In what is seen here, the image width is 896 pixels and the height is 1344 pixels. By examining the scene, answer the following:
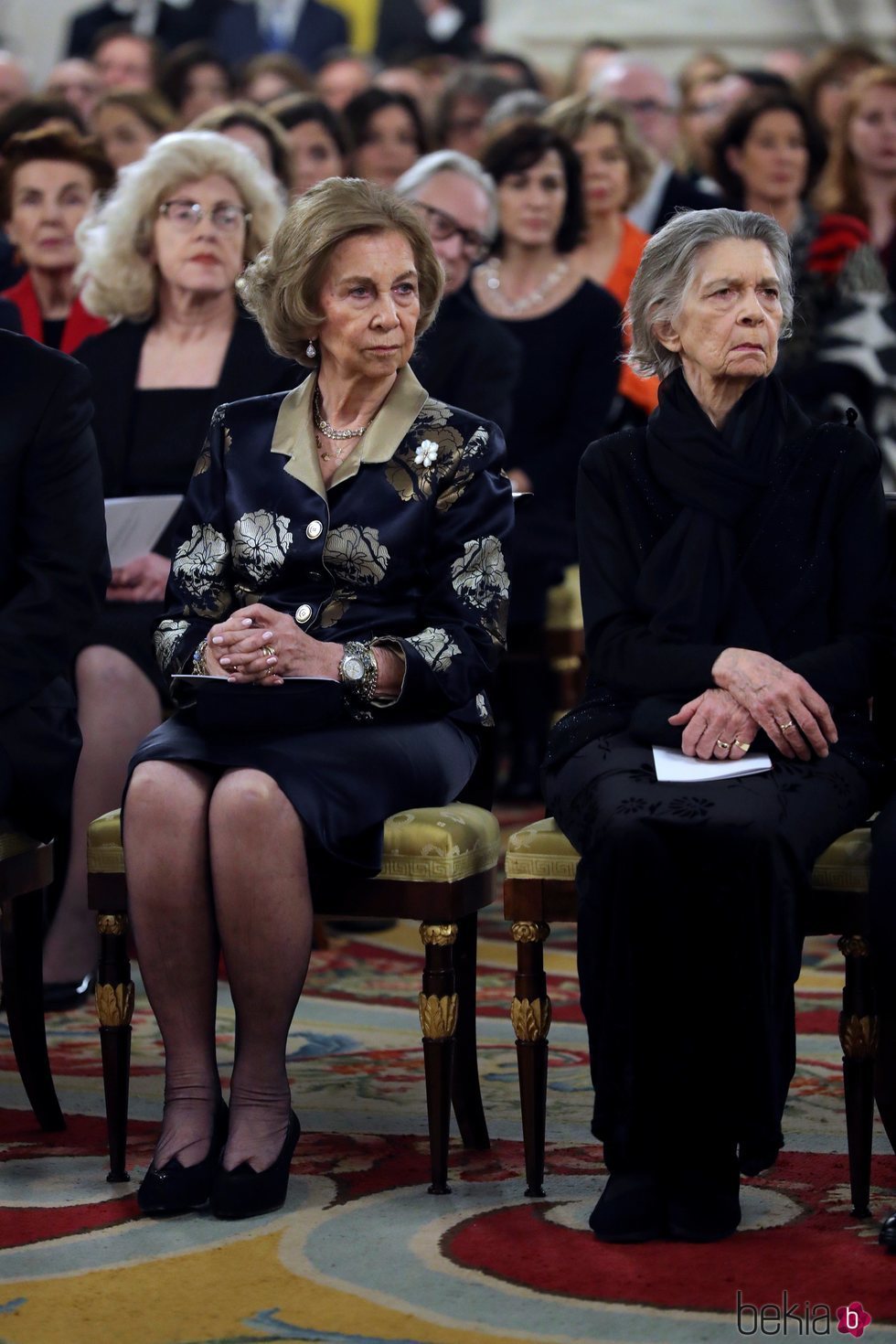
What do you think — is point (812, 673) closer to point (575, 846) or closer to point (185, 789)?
point (575, 846)

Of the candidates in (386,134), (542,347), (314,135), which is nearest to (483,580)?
(542,347)

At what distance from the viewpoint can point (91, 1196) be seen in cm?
291

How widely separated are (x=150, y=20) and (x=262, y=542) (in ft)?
24.3

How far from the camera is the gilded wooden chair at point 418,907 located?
2.95 meters

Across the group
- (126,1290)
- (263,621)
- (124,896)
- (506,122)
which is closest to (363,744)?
(263,621)

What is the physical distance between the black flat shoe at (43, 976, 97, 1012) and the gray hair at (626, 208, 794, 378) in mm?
1618

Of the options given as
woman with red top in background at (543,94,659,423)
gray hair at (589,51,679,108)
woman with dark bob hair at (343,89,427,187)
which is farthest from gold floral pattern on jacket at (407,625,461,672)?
gray hair at (589,51,679,108)

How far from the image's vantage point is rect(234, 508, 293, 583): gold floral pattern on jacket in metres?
3.14

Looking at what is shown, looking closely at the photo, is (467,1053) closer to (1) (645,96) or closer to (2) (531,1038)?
(2) (531,1038)

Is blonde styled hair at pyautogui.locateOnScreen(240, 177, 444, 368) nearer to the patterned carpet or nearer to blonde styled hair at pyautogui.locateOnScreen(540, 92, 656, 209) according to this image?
the patterned carpet

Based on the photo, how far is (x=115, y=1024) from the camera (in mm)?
3049

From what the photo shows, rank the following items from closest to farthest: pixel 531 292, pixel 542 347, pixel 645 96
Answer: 1. pixel 542 347
2. pixel 531 292
3. pixel 645 96

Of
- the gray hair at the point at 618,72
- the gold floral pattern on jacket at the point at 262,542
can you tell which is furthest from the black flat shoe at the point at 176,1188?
the gray hair at the point at 618,72

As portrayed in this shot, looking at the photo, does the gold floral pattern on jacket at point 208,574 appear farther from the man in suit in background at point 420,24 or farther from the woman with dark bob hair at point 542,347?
the man in suit in background at point 420,24
